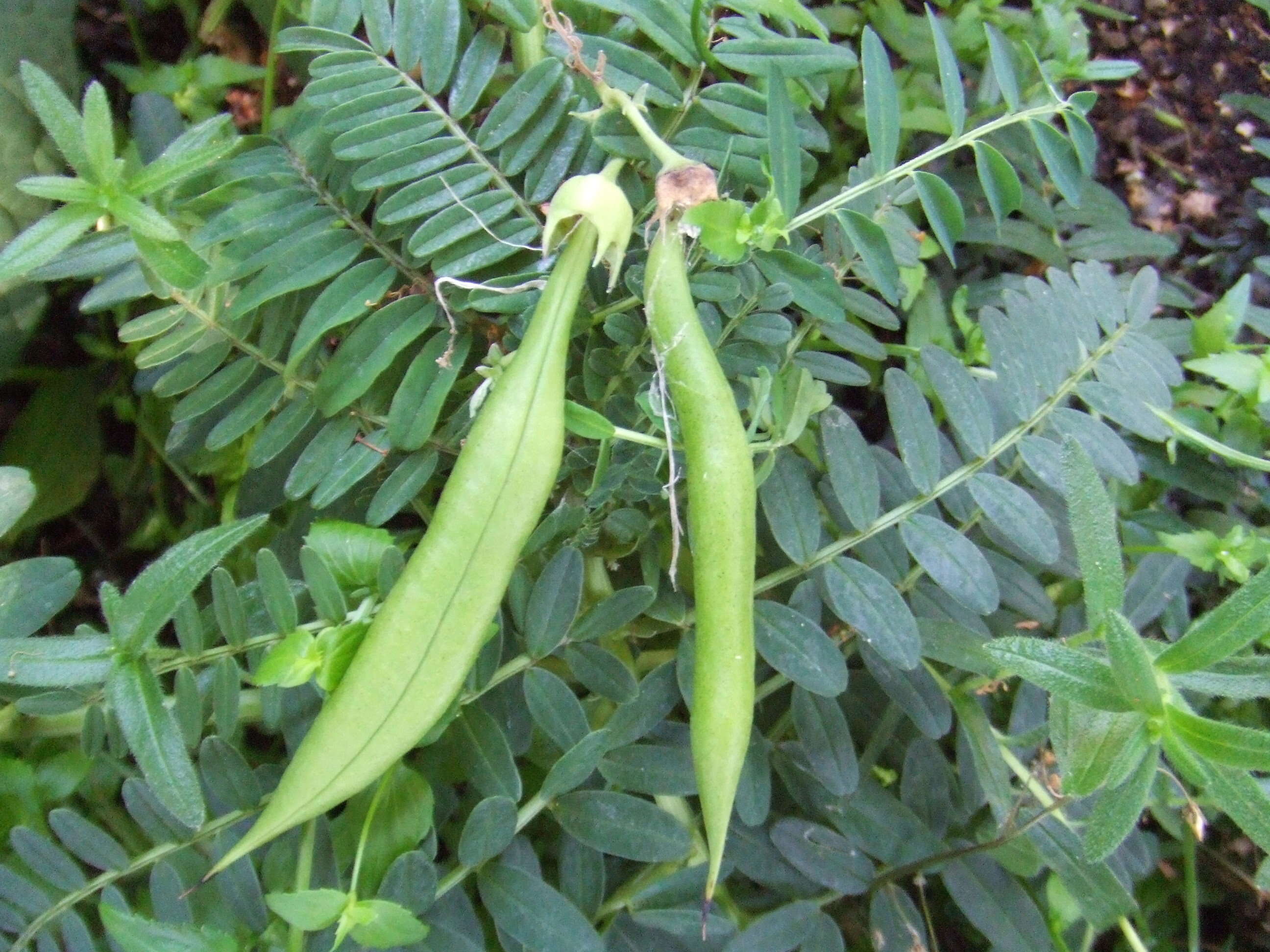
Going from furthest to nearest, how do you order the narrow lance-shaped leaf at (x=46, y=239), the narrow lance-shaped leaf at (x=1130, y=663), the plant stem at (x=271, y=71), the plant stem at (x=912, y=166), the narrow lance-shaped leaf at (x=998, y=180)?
the plant stem at (x=271, y=71)
the narrow lance-shaped leaf at (x=998, y=180)
the plant stem at (x=912, y=166)
the narrow lance-shaped leaf at (x=46, y=239)
the narrow lance-shaped leaf at (x=1130, y=663)

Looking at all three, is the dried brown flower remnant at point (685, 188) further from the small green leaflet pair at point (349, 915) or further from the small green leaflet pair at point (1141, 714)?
the small green leaflet pair at point (349, 915)

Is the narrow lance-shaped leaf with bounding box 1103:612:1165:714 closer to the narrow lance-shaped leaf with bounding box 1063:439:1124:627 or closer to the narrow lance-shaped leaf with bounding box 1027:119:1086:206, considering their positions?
the narrow lance-shaped leaf with bounding box 1063:439:1124:627

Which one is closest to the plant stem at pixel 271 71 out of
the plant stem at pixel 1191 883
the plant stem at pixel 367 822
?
the plant stem at pixel 367 822

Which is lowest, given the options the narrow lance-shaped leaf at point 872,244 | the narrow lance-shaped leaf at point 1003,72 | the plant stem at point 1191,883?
the plant stem at point 1191,883

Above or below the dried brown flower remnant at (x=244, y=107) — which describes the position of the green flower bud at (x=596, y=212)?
above

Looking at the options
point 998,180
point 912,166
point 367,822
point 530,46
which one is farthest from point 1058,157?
point 367,822

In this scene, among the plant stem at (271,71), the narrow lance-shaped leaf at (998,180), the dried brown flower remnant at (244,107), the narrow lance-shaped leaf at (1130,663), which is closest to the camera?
the narrow lance-shaped leaf at (1130,663)

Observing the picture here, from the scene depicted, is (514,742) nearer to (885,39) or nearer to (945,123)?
(945,123)
